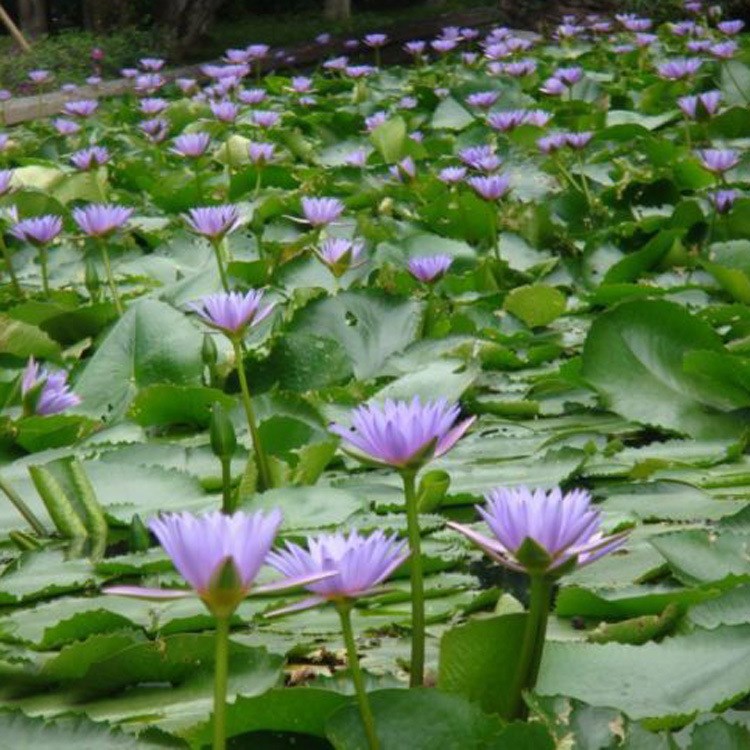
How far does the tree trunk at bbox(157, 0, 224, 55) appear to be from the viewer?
31.2ft

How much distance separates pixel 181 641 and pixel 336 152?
2.90 m

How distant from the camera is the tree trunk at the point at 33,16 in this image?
11.2 m

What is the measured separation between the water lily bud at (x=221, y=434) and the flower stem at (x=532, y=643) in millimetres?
465

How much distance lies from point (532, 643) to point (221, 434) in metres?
0.50

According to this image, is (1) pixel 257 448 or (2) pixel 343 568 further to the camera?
(1) pixel 257 448

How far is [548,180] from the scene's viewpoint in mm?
3010

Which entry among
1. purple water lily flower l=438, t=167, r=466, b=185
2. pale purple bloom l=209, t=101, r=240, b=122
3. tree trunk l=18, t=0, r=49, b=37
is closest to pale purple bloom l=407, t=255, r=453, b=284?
purple water lily flower l=438, t=167, r=466, b=185

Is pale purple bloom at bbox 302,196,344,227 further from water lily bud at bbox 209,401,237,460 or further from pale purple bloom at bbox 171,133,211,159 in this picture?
water lily bud at bbox 209,401,237,460

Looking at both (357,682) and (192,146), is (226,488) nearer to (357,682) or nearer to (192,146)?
(357,682)

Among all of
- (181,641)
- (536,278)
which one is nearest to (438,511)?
(181,641)

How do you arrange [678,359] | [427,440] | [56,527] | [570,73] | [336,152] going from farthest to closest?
[570,73]
[336,152]
[678,359]
[56,527]
[427,440]

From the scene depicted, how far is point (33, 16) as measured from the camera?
11328 mm

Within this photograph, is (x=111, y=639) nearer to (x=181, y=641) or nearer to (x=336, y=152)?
(x=181, y=641)

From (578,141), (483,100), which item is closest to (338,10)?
(483,100)
